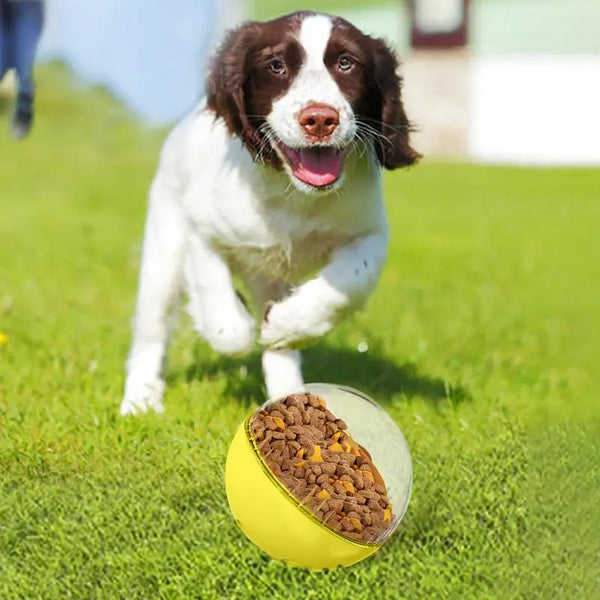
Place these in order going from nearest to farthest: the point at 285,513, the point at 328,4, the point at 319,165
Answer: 1. the point at 285,513
2. the point at 319,165
3. the point at 328,4

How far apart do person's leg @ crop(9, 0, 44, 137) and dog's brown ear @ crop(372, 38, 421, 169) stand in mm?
1609

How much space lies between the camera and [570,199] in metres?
14.1

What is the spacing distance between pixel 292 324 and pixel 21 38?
1.90 m

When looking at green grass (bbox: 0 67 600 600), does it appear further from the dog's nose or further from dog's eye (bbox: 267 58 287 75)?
dog's eye (bbox: 267 58 287 75)

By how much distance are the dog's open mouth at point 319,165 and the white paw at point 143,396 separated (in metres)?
1.19

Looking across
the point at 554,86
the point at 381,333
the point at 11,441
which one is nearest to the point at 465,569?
the point at 11,441

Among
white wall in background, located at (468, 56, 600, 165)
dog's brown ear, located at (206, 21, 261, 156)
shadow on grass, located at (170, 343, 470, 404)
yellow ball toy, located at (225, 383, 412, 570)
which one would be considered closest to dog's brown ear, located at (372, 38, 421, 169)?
dog's brown ear, located at (206, 21, 261, 156)

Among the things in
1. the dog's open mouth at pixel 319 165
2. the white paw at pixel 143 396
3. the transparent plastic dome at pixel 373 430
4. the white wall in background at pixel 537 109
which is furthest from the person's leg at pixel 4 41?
the white wall in background at pixel 537 109

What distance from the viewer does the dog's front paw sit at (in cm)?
364

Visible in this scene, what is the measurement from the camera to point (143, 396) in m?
4.38

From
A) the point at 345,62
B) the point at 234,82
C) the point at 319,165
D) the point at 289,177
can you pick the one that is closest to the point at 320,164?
the point at 319,165

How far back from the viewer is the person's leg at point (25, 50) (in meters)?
4.60

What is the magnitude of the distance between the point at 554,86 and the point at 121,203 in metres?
11.3

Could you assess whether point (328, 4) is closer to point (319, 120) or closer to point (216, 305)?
point (216, 305)
